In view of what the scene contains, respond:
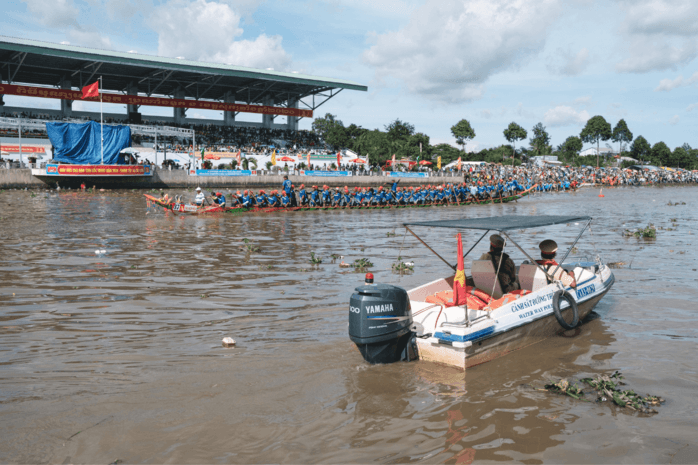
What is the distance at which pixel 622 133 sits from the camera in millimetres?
121625

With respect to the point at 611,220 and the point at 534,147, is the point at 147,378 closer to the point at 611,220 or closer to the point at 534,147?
the point at 611,220

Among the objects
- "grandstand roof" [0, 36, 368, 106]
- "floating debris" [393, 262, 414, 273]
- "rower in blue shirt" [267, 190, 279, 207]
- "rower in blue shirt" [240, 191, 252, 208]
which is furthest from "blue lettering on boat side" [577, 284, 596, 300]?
"grandstand roof" [0, 36, 368, 106]

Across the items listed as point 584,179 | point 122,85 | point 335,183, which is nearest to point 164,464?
point 335,183

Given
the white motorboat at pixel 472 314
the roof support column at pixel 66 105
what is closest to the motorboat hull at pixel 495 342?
the white motorboat at pixel 472 314

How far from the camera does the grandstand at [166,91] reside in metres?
48.3

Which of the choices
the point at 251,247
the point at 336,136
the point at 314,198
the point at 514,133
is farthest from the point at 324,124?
the point at 251,247

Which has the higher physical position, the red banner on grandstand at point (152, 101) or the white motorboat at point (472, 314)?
the red banner on grandstand at point (152, 101)

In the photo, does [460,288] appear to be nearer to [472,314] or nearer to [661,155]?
[472,314]

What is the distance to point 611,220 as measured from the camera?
2620 centimetres

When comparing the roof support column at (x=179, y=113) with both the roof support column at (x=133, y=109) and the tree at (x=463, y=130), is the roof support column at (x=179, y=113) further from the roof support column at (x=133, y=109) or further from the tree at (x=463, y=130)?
the tree at (x=463, y=130)

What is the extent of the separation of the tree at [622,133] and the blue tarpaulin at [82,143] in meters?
117

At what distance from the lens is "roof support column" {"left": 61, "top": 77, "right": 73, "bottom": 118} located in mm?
53756

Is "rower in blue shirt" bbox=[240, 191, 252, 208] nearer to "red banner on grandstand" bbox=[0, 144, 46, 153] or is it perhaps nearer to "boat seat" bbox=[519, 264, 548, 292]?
"boat seat" bbox=[519, 264, 548, 292]

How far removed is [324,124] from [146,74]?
3331cm
